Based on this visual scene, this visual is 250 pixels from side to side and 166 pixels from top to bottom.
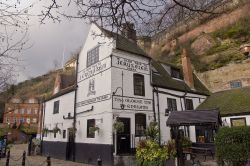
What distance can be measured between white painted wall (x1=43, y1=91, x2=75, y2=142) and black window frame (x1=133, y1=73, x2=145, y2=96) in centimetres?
651

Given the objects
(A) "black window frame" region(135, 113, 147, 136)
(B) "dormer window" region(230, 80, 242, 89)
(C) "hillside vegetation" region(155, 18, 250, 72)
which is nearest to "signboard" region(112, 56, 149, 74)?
(A) "black window frame" region(135, 113, 147, 136)

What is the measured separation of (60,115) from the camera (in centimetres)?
2327

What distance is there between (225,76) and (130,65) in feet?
49.0

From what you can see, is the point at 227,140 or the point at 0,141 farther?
the point at 0,141

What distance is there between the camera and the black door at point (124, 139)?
16.0 meters

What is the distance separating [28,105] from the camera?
75688 millimetres

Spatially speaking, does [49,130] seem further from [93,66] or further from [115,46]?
[115,46]

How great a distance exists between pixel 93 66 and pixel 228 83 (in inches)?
651

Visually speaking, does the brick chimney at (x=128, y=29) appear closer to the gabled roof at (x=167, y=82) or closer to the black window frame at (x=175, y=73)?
the gabled roof at (x=167, y=82)

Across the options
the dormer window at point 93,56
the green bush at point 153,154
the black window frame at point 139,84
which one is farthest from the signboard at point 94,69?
the green bush at point 153,154

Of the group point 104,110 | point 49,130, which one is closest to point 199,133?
point 104,110

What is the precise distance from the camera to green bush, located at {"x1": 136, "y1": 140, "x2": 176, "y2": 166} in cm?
1140

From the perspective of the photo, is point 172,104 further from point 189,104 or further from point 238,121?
point 238,121

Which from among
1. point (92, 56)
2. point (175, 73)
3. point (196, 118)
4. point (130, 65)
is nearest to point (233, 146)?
point (196, 118)
